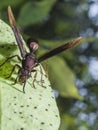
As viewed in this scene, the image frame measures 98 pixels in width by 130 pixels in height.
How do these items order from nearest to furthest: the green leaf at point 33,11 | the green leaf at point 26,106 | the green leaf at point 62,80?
the green leaf at point 26,106
the green leaf at point 62,80
the green leaf at point 33,11

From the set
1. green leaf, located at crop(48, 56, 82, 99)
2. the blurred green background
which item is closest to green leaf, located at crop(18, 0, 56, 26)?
the blurred green background

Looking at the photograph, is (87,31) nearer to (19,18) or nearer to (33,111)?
(19,18)

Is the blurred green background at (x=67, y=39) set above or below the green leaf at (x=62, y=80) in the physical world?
above

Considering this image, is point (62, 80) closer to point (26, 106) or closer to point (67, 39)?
point (67, 39)

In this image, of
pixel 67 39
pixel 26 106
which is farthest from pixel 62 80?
pixel 26 106

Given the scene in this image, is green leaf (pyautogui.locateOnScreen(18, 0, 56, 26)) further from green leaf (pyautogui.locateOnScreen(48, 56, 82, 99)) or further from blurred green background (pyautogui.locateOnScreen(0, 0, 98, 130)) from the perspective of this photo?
green leaf (pyautogui.locateOnScreen(48, 56, 82, 99))

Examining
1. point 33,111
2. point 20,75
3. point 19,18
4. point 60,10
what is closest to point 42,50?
point 19,18

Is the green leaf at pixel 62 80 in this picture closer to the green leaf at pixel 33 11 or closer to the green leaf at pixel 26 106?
the green leaf at pixel 33 11

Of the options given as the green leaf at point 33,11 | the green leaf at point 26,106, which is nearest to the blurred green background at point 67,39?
the green leaf at point 33,11
